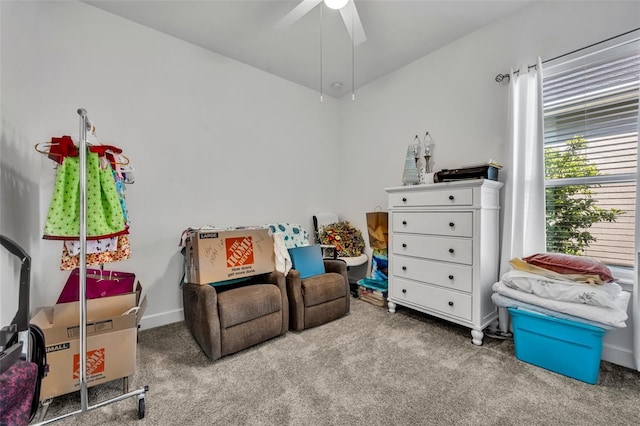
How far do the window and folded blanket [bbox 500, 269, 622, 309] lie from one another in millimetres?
396

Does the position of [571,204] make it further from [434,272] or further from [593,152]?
[434,272]

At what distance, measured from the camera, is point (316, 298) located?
2395 mm

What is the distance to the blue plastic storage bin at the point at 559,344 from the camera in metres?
1.61

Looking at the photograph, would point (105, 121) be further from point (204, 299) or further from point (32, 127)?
point (204, 299)

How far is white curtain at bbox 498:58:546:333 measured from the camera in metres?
2.10

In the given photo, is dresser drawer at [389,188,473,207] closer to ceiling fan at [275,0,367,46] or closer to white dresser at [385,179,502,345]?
white dresser at [385,179,502,345]

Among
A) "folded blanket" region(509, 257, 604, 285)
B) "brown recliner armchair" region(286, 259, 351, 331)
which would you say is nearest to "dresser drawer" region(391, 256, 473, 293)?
"folded blanket" region(509, 257, 604, 285)

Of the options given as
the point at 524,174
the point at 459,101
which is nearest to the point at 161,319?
the point at 524,174

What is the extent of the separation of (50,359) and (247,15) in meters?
2.71

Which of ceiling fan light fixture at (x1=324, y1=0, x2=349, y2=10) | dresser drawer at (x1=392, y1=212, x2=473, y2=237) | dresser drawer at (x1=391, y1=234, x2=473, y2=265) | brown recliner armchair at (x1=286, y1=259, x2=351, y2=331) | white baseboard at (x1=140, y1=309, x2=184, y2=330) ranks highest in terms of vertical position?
ceiling fan light fixture at (x1=324, y1=0, x2=349, y2=10)

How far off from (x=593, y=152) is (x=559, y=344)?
143 centimetres

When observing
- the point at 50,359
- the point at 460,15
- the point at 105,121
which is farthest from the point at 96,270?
the point at 460,15

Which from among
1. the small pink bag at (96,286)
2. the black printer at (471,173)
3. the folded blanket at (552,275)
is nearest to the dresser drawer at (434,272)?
the folded blanket at (552,275)

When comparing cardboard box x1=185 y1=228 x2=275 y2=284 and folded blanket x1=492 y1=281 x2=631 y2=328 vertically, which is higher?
cardboard box x1=185 y1=228 x2=275 y2=284
